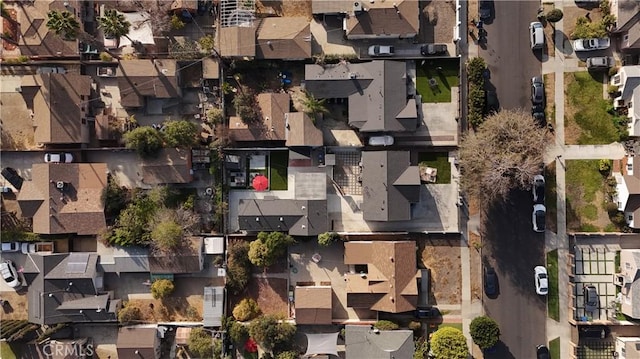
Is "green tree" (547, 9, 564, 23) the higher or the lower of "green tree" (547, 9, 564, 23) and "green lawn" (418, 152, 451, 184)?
the higher

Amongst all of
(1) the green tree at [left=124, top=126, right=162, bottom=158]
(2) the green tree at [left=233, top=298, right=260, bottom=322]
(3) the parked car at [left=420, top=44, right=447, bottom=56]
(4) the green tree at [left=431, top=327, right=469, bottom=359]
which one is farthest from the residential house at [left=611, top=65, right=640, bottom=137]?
(1) the green tree at [left=124, top=126, right=162, bottom=158]

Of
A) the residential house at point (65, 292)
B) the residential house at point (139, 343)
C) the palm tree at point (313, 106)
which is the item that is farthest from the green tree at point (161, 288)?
the palm tree at point (313, 106)

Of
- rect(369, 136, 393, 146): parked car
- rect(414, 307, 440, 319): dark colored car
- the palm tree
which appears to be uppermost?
the palm tree

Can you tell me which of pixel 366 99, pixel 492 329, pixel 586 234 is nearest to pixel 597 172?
pixel 586 234

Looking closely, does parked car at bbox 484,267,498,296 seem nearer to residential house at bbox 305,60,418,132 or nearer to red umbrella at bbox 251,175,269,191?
residential house at bbox 305,60,418,132

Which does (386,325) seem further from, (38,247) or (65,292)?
(38,247)

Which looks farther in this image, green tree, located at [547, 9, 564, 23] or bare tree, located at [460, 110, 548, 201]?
green tree, located at [547, 9, 564, 23]

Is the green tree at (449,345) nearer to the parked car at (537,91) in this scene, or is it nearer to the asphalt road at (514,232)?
the asphalt road at (514,232)

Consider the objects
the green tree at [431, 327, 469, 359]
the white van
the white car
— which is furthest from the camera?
the white van
